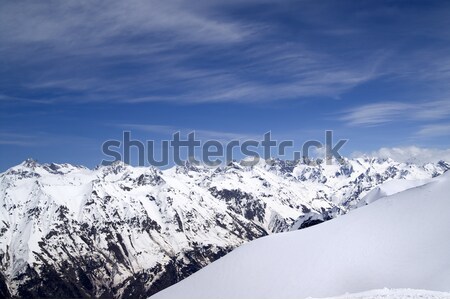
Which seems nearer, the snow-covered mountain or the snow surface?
the snow surface

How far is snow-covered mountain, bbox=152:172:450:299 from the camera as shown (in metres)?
52.4

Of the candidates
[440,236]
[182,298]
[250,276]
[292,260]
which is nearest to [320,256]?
[292,260]

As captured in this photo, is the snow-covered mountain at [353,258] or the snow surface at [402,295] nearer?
the snow surface at [402,295]

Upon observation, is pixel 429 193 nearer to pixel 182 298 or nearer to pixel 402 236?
pixel 402 236

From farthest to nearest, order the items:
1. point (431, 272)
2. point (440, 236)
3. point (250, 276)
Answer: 1. point (250, 276)
2. point (440, 236)
3. point (431, 272)

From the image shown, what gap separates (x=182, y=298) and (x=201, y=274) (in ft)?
24.6

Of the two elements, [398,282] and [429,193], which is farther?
[429,193]

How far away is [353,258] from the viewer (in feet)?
194

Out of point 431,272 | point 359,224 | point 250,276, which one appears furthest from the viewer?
point 359,224

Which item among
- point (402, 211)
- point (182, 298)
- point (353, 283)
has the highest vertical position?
point (402, 211)

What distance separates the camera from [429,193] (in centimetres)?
7394

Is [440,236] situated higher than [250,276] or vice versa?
[440,236]

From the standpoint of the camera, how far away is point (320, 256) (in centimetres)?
6325

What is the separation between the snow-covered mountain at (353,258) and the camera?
52.4 metres
